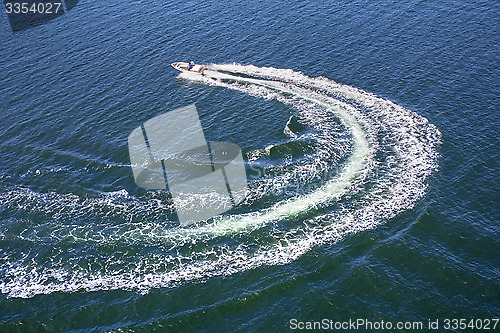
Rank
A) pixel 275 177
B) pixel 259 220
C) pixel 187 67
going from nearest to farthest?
pixel 259 220 < pixel 275 177 < pixel 187 67

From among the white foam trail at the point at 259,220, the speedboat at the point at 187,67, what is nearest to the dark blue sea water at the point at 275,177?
the white foam trail at the point at 259,220

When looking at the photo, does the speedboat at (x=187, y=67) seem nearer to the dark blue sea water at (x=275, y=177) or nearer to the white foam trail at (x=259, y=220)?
the dark blue sea water at (x=275, y=177)

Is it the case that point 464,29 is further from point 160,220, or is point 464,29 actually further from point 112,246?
point 112,246

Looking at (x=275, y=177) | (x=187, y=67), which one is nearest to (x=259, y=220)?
(x=275, y=177)

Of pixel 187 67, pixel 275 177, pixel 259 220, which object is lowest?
pixel 259 220

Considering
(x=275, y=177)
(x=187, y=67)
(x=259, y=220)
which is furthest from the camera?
(x=187, y=67)

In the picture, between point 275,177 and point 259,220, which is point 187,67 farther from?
point 259,220
